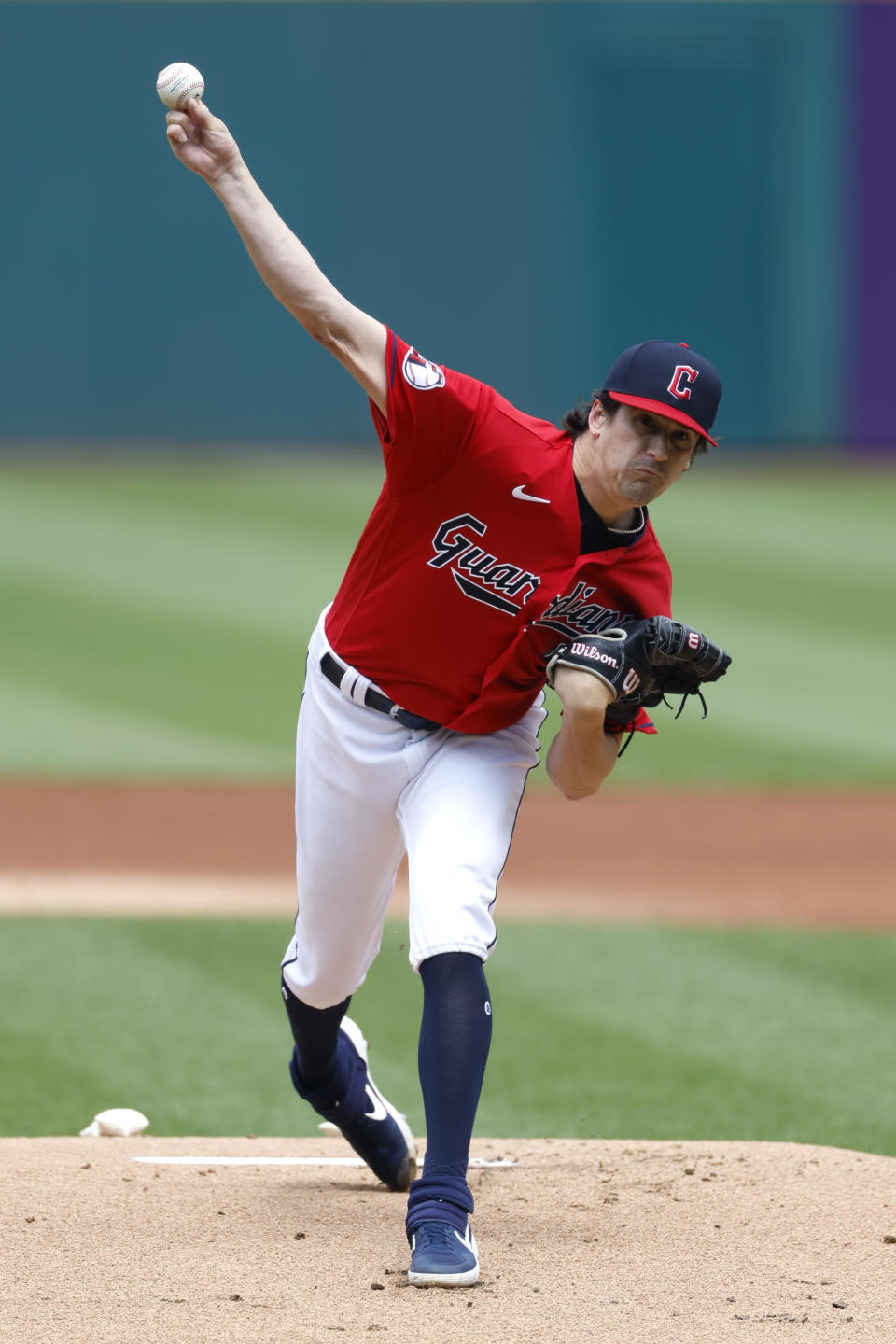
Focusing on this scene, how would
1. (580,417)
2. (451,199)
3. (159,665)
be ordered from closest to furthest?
1. (580,417)
2. (159,665)
3. (451,199)

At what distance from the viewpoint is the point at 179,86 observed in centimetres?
364

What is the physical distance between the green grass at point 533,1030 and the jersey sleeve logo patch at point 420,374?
2341 mm

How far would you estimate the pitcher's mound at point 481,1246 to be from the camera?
330 centimetres

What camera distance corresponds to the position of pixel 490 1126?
5133 millimetres

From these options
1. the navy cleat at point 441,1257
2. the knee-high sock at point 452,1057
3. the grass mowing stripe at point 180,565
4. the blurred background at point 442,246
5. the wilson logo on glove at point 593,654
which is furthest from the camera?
the blurred background at point 442,246

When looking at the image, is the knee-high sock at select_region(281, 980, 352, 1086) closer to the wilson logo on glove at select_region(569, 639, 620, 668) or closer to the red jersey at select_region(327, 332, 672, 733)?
the red jersey at select_region(327, 332, 672, 733)

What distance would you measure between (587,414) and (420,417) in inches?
20.3

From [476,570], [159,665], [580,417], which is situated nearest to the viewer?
[476,570]

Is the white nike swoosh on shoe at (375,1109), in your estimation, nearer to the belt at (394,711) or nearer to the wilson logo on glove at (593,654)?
the belt at (394,711)

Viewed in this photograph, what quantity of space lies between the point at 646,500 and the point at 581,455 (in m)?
0.18

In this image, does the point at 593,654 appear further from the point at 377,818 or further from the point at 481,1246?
the point at 481,1246

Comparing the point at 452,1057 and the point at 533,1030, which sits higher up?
the point at 452,1057

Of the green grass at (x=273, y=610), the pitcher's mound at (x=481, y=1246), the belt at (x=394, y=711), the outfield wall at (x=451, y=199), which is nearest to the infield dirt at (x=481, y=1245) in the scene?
the pitcher's mound at (x=481, y=1246)

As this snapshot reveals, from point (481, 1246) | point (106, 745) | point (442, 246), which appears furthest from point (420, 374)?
point (442, 246)
